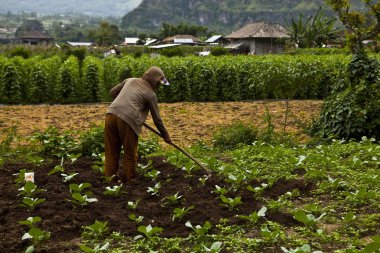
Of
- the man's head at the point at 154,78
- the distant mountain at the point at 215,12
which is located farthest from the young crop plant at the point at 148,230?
the distant mountain at the point at 215,12

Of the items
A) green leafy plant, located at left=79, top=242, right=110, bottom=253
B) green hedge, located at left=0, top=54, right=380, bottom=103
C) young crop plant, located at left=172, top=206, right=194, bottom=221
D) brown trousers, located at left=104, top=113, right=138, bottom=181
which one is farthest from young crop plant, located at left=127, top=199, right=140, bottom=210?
green hedge, located at left=0, top=54, right=380, bottom=103

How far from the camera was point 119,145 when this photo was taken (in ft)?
21.4

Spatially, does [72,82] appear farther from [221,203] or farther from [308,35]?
[308,35]

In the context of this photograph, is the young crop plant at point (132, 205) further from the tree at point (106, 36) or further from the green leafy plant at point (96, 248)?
the tree at point (106, 36)

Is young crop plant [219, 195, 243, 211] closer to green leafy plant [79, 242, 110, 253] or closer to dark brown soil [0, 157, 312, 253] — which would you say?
dark brown soil [0, 157, 312, 253]

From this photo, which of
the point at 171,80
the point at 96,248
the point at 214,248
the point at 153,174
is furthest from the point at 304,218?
the point at 171,80

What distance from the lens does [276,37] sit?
153 ft

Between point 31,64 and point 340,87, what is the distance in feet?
32.6

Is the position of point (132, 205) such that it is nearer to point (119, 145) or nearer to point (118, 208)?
point (118, 208)

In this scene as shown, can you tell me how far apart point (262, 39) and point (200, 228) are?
4443 cm

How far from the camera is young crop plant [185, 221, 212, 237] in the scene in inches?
172

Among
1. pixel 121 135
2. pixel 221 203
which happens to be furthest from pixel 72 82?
pixel 221 203

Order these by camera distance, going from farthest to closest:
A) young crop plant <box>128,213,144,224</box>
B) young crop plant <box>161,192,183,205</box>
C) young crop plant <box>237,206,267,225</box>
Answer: young crop plant <box>161,192,183,205</box>, young crop plant <box>128,213,144,224</box>, young crop plant <box>237,206,267,225</box>

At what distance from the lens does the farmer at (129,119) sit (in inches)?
246
